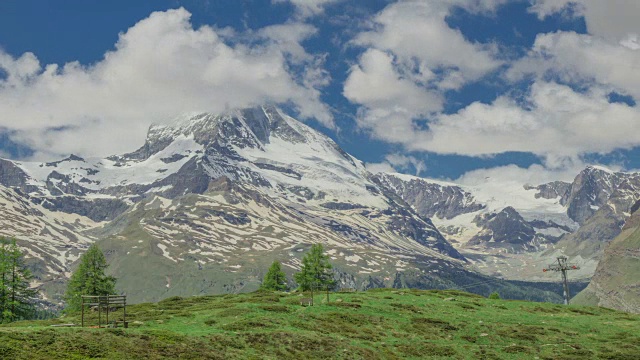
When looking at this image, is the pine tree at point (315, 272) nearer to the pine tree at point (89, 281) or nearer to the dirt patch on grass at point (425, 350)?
the pine tree at point (89, 281)

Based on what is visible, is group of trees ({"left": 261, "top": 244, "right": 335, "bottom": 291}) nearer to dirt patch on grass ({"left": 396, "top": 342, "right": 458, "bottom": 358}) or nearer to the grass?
the grass

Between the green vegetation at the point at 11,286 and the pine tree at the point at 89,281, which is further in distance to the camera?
the pine tree at the point at 89,281

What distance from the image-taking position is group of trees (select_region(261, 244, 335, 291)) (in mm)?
149500

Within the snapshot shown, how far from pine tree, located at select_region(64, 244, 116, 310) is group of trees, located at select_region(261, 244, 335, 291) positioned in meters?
42.4

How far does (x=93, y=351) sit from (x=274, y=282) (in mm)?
111350

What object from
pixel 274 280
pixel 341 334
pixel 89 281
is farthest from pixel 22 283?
pixel 341 334

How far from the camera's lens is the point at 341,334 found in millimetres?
74375

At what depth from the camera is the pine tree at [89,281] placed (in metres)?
127

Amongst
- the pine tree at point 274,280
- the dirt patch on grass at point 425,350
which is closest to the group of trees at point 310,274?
the pine tree at point 274,280

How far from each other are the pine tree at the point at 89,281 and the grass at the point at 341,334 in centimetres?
3070

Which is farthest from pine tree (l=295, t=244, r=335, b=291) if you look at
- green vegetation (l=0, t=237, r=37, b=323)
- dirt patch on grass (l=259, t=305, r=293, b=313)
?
dirt patch on grass (l=259, t=305, r=293, b=313)

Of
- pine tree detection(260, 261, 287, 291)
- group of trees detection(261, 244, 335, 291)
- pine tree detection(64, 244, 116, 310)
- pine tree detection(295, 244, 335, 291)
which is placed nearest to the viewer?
pine tree detection(64, 244, 116, 310)

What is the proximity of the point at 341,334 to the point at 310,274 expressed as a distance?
3170 inches

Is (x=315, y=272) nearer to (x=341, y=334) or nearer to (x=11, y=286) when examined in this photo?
(x=11, y=286)
